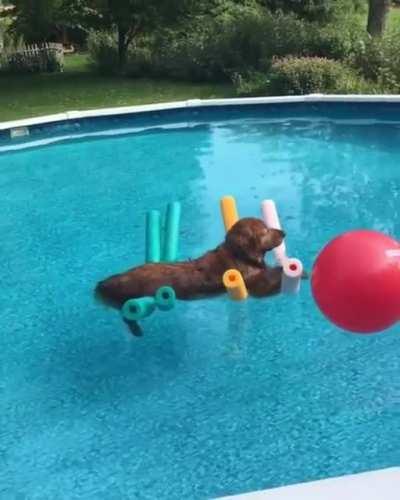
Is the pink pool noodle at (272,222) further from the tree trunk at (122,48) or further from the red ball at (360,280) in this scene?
the tree trunk at (122,48)

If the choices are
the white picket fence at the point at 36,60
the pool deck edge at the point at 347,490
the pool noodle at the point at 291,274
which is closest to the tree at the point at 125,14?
the white picket fence at the point at 36,60

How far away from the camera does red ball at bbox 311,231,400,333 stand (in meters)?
3.58

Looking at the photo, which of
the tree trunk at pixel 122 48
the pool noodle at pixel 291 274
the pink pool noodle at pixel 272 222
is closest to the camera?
the pool noodle at pixel 291 274

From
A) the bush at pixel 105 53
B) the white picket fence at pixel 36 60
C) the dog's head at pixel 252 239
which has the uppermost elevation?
the dog's head at pixel 252 239

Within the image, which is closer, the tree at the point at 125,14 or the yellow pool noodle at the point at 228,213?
the yellow pool noodle at the point at 228,213

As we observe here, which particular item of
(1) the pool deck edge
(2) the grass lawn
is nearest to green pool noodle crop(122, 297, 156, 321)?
(1) the pool deck edge

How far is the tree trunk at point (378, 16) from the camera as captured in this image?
16375mm

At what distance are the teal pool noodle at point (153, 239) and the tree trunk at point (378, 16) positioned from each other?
39.8 ft

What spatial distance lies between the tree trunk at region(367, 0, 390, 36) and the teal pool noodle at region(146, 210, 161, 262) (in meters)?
12.1

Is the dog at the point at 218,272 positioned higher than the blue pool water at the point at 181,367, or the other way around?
the dog at the point at 218,272

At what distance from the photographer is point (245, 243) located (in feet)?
17.2

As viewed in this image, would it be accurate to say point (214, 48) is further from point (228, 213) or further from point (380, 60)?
point (228, 213)

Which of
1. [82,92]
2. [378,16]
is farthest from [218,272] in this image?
[378,16]

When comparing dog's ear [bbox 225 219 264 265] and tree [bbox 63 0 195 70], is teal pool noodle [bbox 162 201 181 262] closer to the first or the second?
dog's ear [bbox 225 219 264 265]
